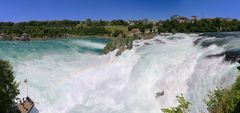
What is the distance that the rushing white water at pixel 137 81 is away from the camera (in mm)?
30656

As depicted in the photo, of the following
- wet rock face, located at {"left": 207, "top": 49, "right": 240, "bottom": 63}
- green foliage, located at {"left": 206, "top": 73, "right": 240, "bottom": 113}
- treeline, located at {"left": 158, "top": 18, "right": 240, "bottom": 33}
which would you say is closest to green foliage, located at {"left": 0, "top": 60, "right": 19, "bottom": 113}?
green foliage, located at {"left": 206, "top": 73, "right": 240, "bottom": 113}

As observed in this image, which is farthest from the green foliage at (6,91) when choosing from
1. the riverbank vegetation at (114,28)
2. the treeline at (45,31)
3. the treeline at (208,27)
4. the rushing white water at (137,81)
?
the treeline at (45,31)

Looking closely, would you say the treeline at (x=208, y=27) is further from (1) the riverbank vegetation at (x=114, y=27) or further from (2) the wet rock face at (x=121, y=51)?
(2) the wet rock face at (x=121, y=51)

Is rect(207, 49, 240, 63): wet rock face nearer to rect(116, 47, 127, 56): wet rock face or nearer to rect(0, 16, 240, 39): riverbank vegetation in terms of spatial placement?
rect(116, 47, 127, 56): wet rock face

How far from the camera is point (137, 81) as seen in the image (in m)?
37.9

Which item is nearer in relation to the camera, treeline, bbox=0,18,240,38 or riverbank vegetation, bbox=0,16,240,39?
treeline, bbox=0,18,240,38

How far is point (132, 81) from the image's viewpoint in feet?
127

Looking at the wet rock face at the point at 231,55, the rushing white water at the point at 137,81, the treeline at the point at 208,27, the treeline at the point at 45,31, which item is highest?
the wet rock face at the point at 231,55

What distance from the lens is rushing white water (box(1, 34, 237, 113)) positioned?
101ft

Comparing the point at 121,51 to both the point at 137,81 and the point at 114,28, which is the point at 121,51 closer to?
the point at 137,81

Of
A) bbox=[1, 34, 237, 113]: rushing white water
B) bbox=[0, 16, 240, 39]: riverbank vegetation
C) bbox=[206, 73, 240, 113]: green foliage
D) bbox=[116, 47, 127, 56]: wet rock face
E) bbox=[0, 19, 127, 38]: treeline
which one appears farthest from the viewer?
bbox=[0, 19, 127, 38]: treeline

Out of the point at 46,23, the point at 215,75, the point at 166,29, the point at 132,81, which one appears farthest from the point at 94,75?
the point at 46,23

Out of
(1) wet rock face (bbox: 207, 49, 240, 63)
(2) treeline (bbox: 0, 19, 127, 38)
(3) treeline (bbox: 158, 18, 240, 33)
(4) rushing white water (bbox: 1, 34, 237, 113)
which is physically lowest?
(2) treeline (bbox: 0, 19, 127, 38)

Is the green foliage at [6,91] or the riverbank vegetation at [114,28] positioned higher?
the green foliage at [6,91]
